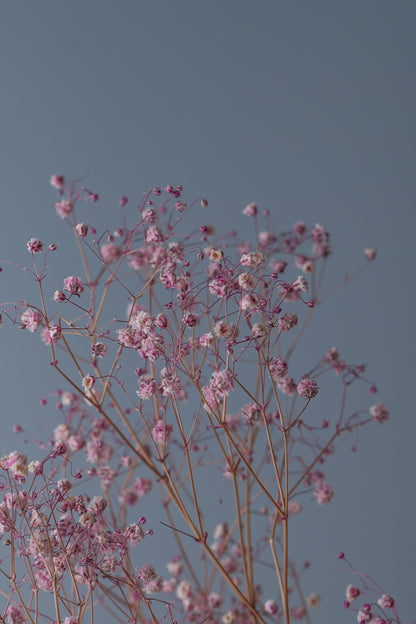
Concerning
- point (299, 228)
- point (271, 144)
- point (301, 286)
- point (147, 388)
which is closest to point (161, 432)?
point (147, 388)

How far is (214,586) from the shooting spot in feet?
7.56

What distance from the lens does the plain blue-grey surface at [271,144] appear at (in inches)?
91.7

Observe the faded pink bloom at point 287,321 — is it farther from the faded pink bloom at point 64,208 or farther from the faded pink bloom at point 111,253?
the faded pink bloom at point 64,208

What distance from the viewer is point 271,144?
2533 millimetres

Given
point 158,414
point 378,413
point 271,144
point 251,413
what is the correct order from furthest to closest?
point 271,144, point 378,413, point 158,414, point 251,413

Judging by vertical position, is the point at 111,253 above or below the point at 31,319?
above

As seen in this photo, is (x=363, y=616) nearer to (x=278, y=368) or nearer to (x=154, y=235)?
(x=278, y=368)

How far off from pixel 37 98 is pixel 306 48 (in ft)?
2.96

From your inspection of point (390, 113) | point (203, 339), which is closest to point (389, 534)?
point (390, 113)

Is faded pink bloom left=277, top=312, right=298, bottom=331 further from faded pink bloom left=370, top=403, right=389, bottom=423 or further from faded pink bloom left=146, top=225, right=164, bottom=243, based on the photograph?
faded pink bloom left=370, top=403, right=389, bottom=423

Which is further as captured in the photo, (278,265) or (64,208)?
(278,265)

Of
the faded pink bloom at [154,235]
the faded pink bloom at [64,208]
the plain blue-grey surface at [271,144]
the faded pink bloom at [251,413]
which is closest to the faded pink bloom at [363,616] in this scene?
the faded pink bloom at [251,413]

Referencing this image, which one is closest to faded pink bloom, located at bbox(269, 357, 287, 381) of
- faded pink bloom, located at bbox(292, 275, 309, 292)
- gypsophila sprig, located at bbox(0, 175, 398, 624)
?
gypsophila sprig, located at bbox(0, 175, 398, 624)

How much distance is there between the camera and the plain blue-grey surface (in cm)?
233
